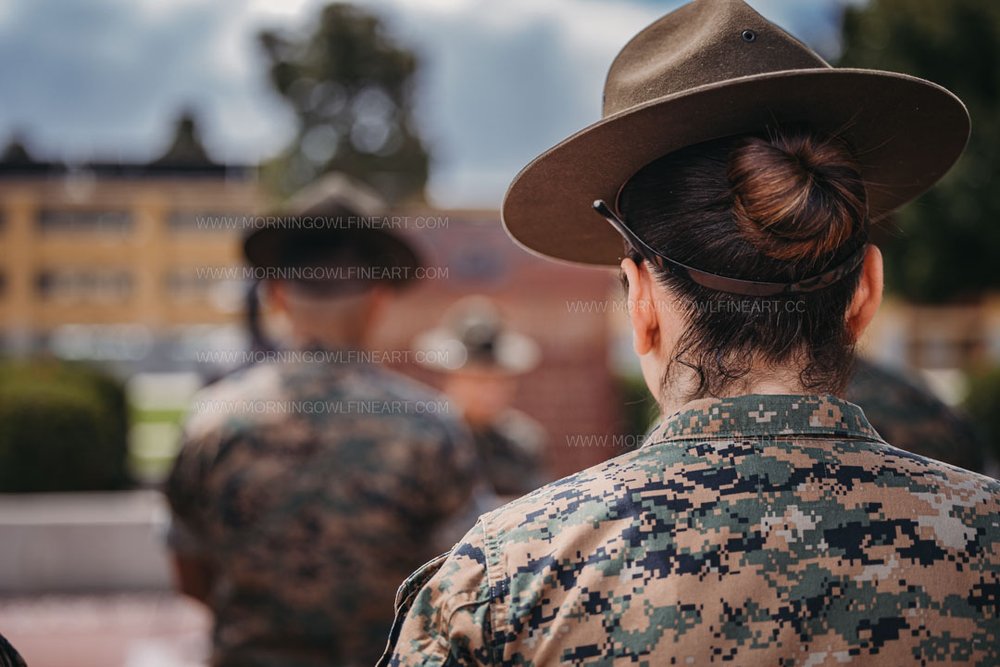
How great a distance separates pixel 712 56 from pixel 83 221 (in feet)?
151

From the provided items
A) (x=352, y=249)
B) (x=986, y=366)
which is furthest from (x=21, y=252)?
(x=352, y=249)

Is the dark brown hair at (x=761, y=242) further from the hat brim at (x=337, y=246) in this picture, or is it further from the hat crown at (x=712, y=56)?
the hat brim at (x=337, y=246)

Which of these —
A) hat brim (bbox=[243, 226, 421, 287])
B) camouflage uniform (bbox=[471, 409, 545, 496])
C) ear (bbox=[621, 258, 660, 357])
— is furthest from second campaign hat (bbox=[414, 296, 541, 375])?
ear (bbox=[621, 258, 660, 357])

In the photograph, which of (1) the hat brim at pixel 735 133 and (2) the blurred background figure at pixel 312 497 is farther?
(2) the blurred background figure at pixel 312 497

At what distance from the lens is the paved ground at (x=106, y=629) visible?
6125 millimetres

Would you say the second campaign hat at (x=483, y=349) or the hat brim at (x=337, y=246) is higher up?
the hat brim at (x=337, y=246)

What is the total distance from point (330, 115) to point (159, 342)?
19.1m

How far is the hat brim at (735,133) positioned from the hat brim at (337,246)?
152 centimetres

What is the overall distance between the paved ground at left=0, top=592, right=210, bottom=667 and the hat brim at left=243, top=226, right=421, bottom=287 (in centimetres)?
262

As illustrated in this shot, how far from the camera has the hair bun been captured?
4.14ft

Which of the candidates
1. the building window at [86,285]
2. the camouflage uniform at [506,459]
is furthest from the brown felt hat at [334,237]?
the building window at [86,285]

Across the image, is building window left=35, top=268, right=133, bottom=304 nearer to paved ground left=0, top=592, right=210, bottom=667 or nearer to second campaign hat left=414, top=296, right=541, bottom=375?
paved ground left=0, top=592, right=210, bottom=667

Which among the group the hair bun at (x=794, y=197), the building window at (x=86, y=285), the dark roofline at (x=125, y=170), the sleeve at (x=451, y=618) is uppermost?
the hair bun at (x=794, y=197)

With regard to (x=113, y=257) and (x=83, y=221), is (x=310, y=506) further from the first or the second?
(x=83, y=221)
